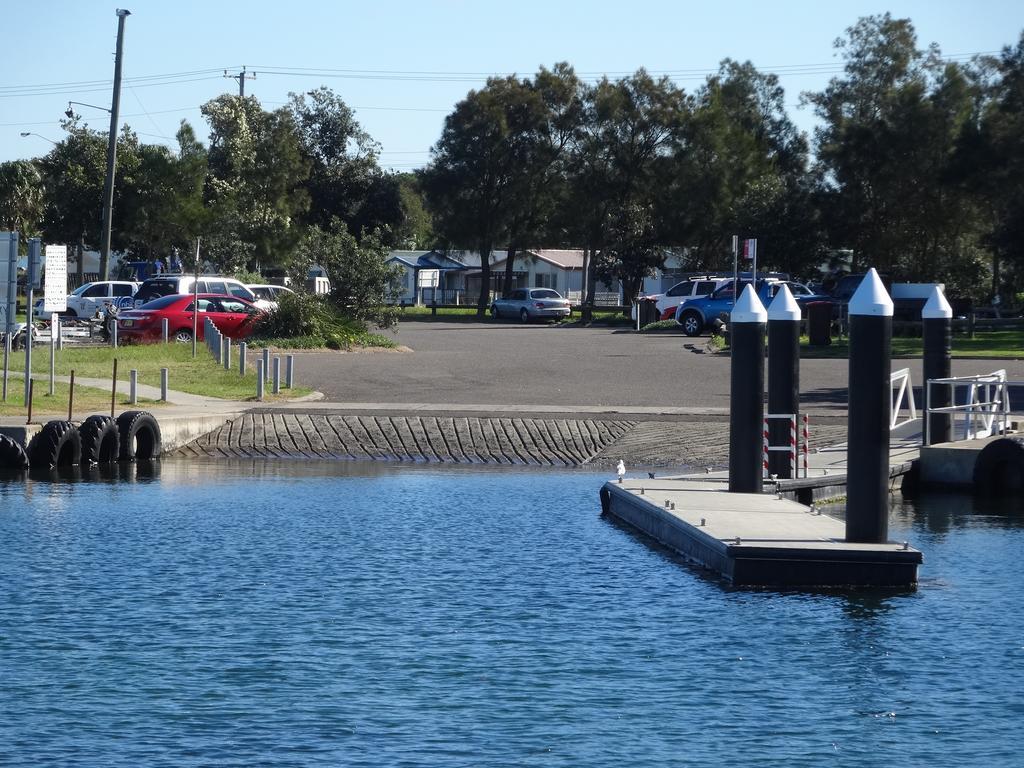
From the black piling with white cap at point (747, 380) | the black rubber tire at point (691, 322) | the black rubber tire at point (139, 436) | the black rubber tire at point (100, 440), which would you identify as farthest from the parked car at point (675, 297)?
the black piling with white cap at point (747, 380)

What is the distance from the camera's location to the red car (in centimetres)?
4147

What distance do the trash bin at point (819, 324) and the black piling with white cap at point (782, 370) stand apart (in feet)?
82.8

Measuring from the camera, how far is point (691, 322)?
54.2 m

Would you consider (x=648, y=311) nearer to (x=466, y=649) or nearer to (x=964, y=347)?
(x=964, y=347)

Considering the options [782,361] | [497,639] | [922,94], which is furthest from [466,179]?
[497,639]

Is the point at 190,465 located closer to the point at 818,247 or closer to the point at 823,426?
the point at 823,426

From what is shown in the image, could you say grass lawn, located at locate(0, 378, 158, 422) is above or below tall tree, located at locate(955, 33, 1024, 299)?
below

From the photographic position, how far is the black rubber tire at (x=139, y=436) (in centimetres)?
2506

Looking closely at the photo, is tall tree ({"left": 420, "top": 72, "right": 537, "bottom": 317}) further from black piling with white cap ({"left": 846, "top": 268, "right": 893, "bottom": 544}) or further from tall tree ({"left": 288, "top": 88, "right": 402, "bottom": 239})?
black piling with white cap ({"left": 846, "top": 268, "right": 893, "bottom": 544})

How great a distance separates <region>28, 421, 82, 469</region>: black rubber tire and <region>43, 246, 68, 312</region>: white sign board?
12.0ft

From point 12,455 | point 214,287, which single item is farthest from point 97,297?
point 12,455

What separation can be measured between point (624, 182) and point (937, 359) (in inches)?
2147

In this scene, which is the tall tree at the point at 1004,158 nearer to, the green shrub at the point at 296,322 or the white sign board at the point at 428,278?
the green shrub at the point at 296,322

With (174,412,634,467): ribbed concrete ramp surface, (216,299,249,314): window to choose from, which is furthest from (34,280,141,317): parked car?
(174,412,634,467): ribbed concrete ramp surface
